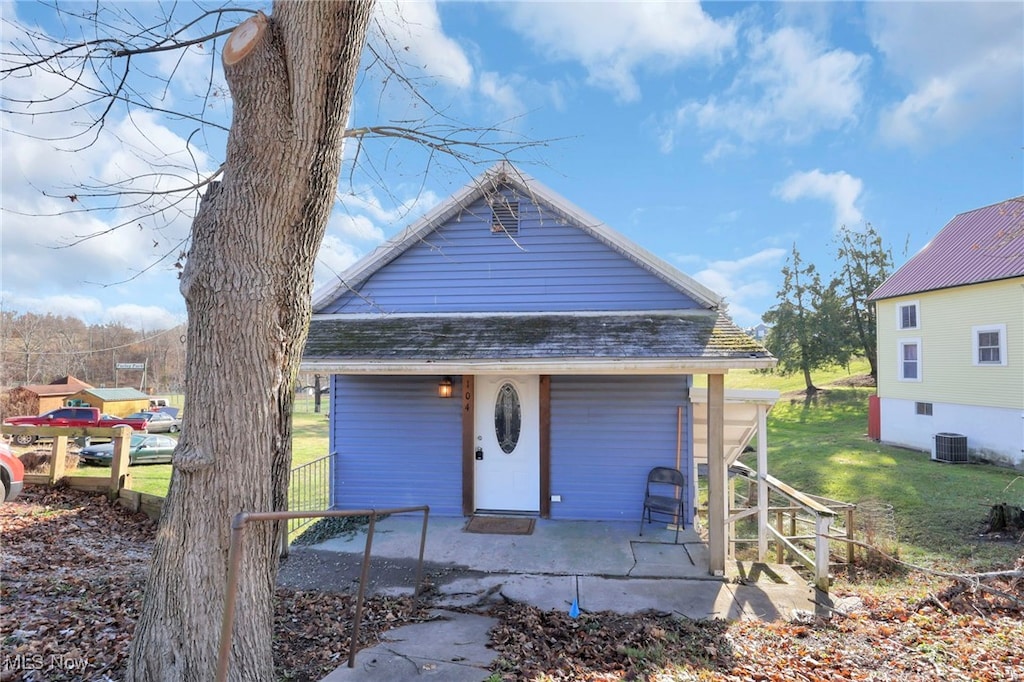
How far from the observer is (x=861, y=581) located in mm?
6703

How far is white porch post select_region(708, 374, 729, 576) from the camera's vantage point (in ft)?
17.7

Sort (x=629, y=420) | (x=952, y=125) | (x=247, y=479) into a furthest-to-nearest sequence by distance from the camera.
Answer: (x=952, y=125) < (x=629, y=420) < (x=247, y=479)

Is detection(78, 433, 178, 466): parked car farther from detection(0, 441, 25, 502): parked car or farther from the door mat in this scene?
the door mat

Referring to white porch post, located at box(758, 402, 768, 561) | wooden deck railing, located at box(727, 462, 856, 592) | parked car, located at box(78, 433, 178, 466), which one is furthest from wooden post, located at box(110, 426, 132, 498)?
parked car, located at box(78, 433, 178, 466)

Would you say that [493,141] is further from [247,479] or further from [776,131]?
[776,131]

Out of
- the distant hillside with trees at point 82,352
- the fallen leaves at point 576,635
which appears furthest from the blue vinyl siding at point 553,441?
the distant hillside with trees at point 82,352

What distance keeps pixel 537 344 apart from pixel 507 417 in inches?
67.8

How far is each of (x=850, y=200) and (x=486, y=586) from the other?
90.0 feet

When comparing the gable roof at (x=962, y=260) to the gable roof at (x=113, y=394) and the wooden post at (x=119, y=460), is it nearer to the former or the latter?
the wooden post at (x=119, y=460)

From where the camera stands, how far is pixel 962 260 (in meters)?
15.9

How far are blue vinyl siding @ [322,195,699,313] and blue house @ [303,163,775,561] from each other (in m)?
0.02

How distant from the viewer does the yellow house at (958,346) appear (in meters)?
13.8

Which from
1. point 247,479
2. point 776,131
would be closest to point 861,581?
point 247,479

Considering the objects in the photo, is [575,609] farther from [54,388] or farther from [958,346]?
[54,388]
